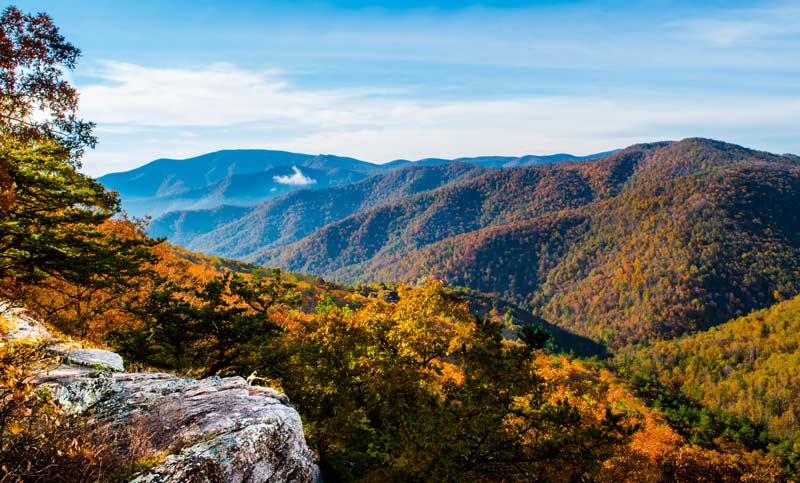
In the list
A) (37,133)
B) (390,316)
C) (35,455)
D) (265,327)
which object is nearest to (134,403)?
(35,455)

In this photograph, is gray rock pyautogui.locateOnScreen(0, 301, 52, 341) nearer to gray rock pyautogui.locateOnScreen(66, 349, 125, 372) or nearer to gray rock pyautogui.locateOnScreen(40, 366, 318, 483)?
gray rock pyautogui.locateOnScreen(66, 349, 125, 372)

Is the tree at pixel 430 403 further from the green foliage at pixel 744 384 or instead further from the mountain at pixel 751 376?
the mountain at pixel 751 376

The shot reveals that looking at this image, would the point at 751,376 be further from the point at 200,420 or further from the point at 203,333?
the point at 200,420

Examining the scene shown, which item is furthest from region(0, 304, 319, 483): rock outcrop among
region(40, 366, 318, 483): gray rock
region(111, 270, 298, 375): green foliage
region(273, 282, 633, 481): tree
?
region(111, 270, 298, 375): green foliage

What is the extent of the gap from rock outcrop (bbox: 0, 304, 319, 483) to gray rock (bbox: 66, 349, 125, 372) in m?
0.06

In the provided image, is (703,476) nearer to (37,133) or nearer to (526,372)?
(526,372)

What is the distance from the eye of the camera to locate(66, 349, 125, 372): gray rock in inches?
403

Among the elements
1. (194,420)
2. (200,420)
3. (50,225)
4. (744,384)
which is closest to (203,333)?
(50,225)

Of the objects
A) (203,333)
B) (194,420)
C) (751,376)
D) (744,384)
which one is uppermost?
(194,420)

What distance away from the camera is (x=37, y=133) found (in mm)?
21812

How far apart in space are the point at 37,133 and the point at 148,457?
23.0 m

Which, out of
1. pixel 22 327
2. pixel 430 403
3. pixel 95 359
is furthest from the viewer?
pixel 430 403

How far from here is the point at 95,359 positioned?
36.1 feet

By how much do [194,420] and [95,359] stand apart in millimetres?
5437
